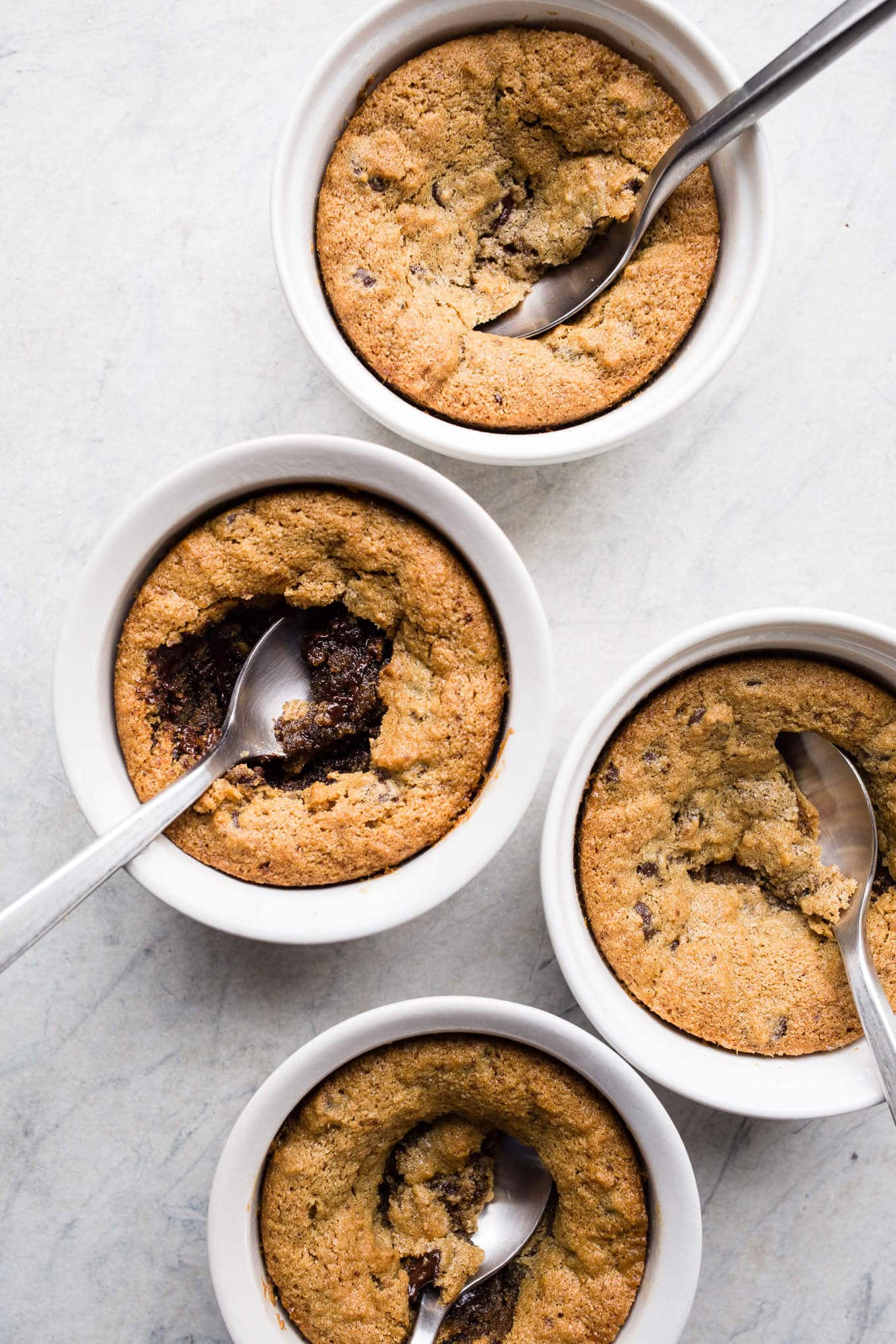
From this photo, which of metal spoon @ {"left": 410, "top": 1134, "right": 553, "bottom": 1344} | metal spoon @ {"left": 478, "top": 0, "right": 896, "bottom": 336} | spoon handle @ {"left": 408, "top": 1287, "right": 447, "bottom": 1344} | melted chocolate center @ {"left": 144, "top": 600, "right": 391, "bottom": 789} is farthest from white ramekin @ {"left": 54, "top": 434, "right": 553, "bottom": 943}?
spoon handle @ {"left": 408, "top": 1287, "right": 447, "bottom": 1344}

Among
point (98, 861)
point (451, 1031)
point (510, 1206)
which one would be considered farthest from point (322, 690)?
point (510, 1206)

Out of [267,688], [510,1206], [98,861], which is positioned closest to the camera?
[98,861]

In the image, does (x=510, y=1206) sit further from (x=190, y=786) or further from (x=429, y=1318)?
(x=190, y=786)

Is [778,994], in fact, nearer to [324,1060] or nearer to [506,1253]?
[506,1253]

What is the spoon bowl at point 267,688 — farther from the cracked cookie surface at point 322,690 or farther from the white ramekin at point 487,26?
the white ramekin at point 487,26

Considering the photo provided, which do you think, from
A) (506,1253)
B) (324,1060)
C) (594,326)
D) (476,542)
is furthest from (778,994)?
(594,326)

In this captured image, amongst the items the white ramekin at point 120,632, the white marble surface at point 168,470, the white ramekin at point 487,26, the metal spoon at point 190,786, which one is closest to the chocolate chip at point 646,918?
the white marble surface at point 168,470
